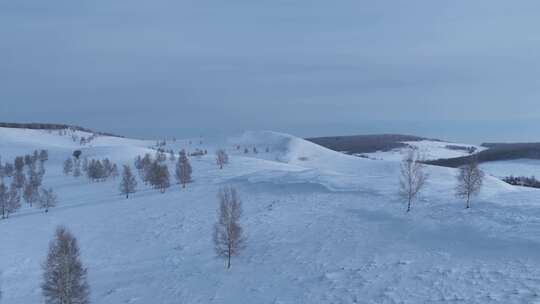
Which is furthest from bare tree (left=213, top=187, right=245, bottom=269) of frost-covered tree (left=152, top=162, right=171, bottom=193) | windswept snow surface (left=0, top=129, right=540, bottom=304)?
frost-covered tree (left=152, top=162, right=171, bottom=193)

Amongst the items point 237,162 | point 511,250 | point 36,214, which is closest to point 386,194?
point 511,250

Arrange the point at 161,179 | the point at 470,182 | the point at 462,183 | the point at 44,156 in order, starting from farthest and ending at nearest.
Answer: the point at 44,156 → the point at 161,179 → the point at 462,183 → the point at 470,182

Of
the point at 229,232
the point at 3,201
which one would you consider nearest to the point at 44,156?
the point at 3,201

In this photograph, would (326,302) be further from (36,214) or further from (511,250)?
(36,214)

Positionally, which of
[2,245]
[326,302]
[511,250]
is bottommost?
[2,245]

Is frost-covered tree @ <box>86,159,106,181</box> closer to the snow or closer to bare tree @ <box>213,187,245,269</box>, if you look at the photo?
bare tree @ <box>213,187,245,269</box>

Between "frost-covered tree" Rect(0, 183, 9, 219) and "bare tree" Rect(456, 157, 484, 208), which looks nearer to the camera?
"bare tree" Rect(456, 157, 484, 208)

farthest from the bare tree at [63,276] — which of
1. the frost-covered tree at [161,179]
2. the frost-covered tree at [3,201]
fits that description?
the frost-covered tree at [3,201]

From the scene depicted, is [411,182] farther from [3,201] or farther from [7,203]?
[7,203]
